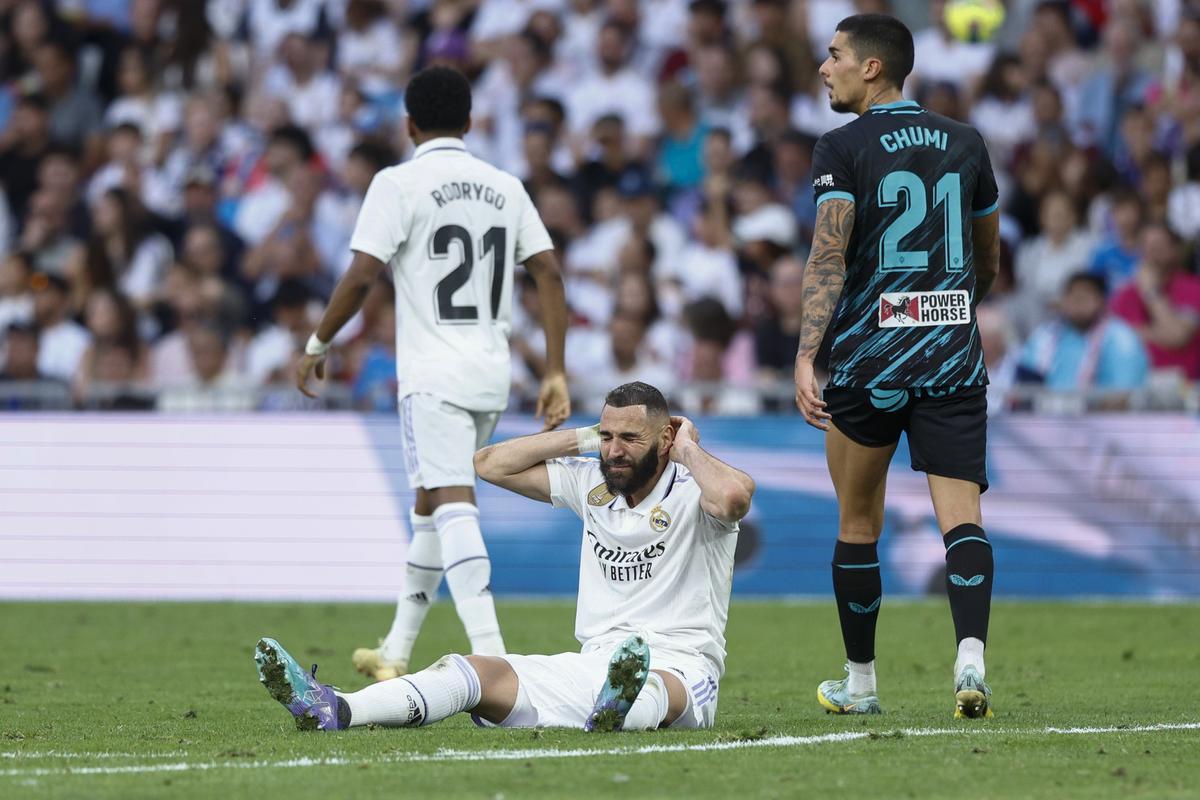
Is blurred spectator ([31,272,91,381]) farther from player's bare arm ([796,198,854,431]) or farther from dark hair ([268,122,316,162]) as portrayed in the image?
player's bare arm ([796,198,854,431])

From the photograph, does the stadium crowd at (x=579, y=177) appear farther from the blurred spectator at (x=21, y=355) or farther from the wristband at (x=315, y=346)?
the wristband at (x=315, y=346)

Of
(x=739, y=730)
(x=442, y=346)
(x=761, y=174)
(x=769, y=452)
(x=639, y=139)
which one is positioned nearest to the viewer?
(x=739, y=730)

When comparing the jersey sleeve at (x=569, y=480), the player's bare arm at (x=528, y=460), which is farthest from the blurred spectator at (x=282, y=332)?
the jersey sleeve at (x=569, y=480)

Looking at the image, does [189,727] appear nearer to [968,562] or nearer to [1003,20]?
[968,562]

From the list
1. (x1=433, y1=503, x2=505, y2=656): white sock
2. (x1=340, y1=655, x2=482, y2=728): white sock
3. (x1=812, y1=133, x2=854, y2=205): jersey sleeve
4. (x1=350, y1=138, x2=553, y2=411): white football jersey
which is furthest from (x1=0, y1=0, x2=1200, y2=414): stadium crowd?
(x1=340, y1=655, x2=482, y2=728): white sock

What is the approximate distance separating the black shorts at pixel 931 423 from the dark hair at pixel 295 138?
11.8 metres

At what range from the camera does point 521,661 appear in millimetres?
6754

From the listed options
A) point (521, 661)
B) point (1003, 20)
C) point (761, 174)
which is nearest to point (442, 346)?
point (521, 661)

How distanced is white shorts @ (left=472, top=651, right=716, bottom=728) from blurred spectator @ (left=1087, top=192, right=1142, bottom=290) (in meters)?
9.74

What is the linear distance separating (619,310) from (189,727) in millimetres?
8572

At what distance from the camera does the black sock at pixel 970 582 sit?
6910 millimetres

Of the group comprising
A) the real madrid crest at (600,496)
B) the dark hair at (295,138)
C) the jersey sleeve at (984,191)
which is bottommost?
the real madrid crest at (600,496)

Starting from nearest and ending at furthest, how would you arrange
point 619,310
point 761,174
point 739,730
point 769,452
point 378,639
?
point 739,730
point 378,639
point 769,452
point 619,310
point 761,174

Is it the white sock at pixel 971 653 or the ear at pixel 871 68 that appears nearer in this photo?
the white sock at pixel 971 653
